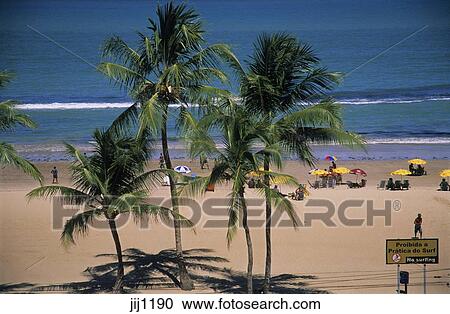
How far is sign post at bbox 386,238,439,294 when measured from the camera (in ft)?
61.3

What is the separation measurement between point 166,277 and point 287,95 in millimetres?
4698

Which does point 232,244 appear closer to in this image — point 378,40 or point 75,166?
point 75,166

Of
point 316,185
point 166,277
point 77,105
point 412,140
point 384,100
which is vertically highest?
point 384,100

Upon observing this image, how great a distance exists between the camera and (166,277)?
2036 cm

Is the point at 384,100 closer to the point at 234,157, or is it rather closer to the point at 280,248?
the point at 280,248

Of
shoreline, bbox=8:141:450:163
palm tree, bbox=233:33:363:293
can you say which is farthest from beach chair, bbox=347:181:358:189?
palm tree, bbox=233:33:363:293

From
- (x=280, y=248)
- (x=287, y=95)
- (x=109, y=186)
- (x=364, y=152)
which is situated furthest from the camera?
(x=364, y=152)

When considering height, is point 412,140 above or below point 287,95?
below

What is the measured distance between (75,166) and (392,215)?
1066 centimetres

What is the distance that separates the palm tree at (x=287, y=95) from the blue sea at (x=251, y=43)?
931 inches

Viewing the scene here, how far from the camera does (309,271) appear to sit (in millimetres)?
20891

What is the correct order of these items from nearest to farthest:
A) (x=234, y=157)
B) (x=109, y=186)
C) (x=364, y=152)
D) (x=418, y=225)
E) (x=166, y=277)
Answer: (x=234, y=157)
(x=109, y=186)
(x=166, y=277)
(x=418, y=225)
(x=364, y=152)

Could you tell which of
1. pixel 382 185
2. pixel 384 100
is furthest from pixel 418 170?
pixel 384 100
